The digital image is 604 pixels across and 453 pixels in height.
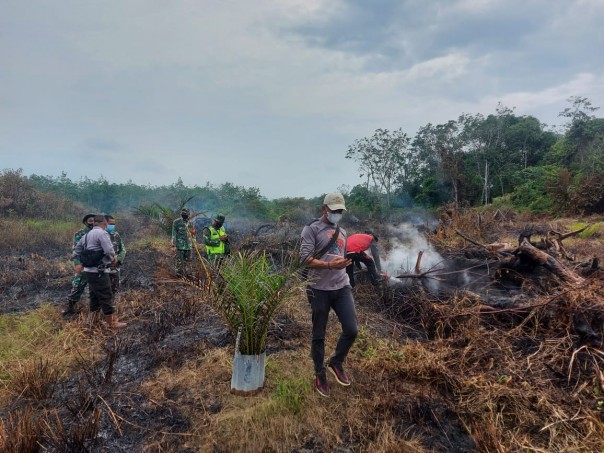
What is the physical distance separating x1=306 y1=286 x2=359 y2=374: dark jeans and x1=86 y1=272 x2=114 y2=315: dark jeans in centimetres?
331

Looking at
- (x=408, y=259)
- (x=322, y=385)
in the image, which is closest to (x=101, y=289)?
(x=322, y=385)

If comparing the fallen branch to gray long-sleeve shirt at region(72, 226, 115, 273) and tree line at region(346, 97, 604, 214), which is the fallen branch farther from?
tree line at region(346, 97, 604, 214)

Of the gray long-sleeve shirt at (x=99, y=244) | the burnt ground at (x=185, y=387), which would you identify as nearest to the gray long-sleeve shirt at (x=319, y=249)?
the burnt ground at (x=185, y=387)

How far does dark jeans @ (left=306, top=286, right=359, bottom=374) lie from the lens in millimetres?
3298

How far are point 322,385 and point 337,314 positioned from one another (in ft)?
2.20

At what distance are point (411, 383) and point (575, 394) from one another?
1365 mm

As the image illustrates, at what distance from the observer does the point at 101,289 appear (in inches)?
205

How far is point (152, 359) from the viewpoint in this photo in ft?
14.2

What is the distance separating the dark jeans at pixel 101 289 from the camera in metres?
5.16

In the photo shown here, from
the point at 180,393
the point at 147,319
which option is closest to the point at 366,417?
the point at 180,393

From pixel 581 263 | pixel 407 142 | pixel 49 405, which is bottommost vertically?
pixel 49 405

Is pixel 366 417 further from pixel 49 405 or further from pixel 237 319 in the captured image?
pixel 49 405

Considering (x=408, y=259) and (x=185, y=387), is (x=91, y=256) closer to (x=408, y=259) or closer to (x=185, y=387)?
(x=185, y=387)

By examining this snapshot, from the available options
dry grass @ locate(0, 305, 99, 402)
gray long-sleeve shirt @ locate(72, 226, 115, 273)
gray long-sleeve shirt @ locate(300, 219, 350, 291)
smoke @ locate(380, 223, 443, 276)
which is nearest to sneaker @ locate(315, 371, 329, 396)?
gray long-sleeve shirt @ locate(300, 219, 350, 291)
